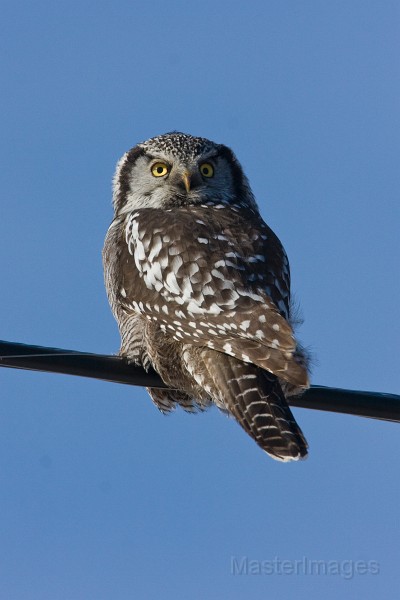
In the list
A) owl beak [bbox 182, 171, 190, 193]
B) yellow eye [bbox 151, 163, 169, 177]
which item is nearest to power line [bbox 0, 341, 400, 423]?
owl beak [bbox 182, 171, 190, 193]

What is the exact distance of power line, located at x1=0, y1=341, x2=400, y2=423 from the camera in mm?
4262

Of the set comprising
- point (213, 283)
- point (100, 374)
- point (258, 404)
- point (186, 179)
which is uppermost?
point (186, 179)

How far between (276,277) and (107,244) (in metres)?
1.46

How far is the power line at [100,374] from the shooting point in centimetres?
426

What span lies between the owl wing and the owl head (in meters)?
0.48

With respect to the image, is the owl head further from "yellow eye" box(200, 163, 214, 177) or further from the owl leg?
the owl leg

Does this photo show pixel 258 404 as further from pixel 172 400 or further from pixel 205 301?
pixel 172 400

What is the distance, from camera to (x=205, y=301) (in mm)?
5160

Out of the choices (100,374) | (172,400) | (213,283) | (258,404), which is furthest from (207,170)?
(100,374)

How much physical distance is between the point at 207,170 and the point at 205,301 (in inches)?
82.0

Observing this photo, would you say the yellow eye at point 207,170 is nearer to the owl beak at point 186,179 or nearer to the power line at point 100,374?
the owl beak at point 186,179

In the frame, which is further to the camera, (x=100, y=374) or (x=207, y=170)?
(x=207, y=170)

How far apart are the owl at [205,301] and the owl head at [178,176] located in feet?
0.04

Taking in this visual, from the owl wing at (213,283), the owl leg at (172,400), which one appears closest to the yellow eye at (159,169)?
the owl wing at (213,283)
